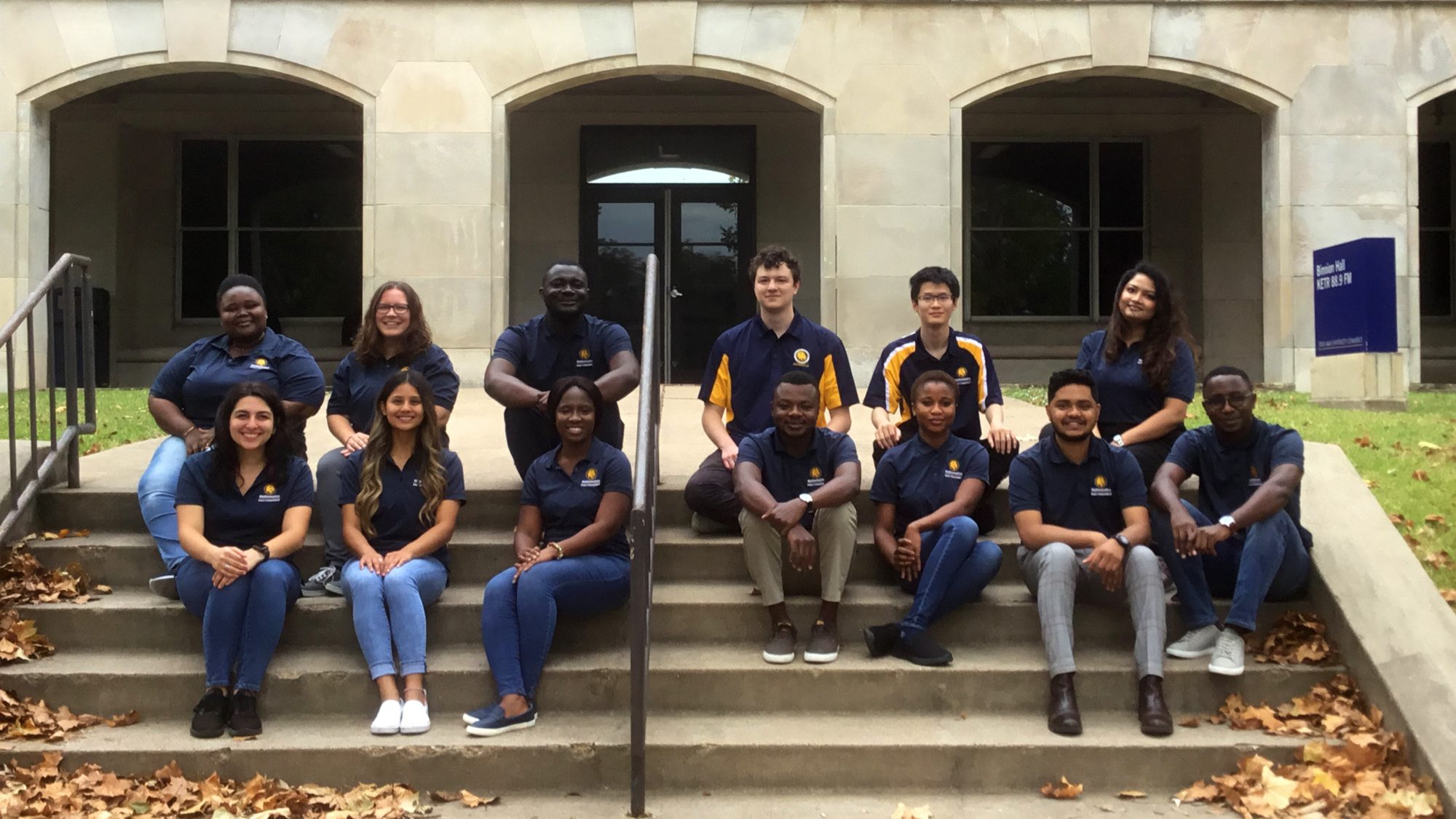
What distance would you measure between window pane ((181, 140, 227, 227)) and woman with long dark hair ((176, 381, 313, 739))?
1308 cm

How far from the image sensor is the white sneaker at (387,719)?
15.2 ft

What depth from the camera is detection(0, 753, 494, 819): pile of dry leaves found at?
4203 mm

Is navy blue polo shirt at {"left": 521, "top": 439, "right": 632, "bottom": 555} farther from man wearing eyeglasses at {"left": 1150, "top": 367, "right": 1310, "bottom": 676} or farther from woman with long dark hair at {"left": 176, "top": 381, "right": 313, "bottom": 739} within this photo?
man wearing eyeglasses at {"left": 1150, "top": 367, "right": 1310, "bottom": 676}

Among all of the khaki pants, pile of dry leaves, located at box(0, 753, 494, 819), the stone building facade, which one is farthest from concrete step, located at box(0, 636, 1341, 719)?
the stone building facade

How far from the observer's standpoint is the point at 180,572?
5.00 metres

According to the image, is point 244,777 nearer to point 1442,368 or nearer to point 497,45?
point 497,45

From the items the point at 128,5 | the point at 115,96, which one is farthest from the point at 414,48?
the point at 115,96

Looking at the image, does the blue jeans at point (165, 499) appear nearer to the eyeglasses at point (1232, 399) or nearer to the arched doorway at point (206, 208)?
the eyeglasses at point (1232, 399)

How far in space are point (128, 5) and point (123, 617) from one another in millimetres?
9934

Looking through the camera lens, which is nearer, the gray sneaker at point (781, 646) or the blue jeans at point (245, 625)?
the blue jeans at point (245, 625)

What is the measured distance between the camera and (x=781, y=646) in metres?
5.02

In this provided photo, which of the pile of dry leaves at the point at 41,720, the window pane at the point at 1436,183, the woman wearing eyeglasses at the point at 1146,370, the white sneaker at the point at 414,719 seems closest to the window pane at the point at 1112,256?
the window pane at the point at 1436,183

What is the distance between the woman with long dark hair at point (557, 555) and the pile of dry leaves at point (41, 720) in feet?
4.49

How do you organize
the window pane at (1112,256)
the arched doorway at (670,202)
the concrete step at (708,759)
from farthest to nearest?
the window pane at (1112,256) < the arched doorway at (670,202) < the concrete step at (708,759)
